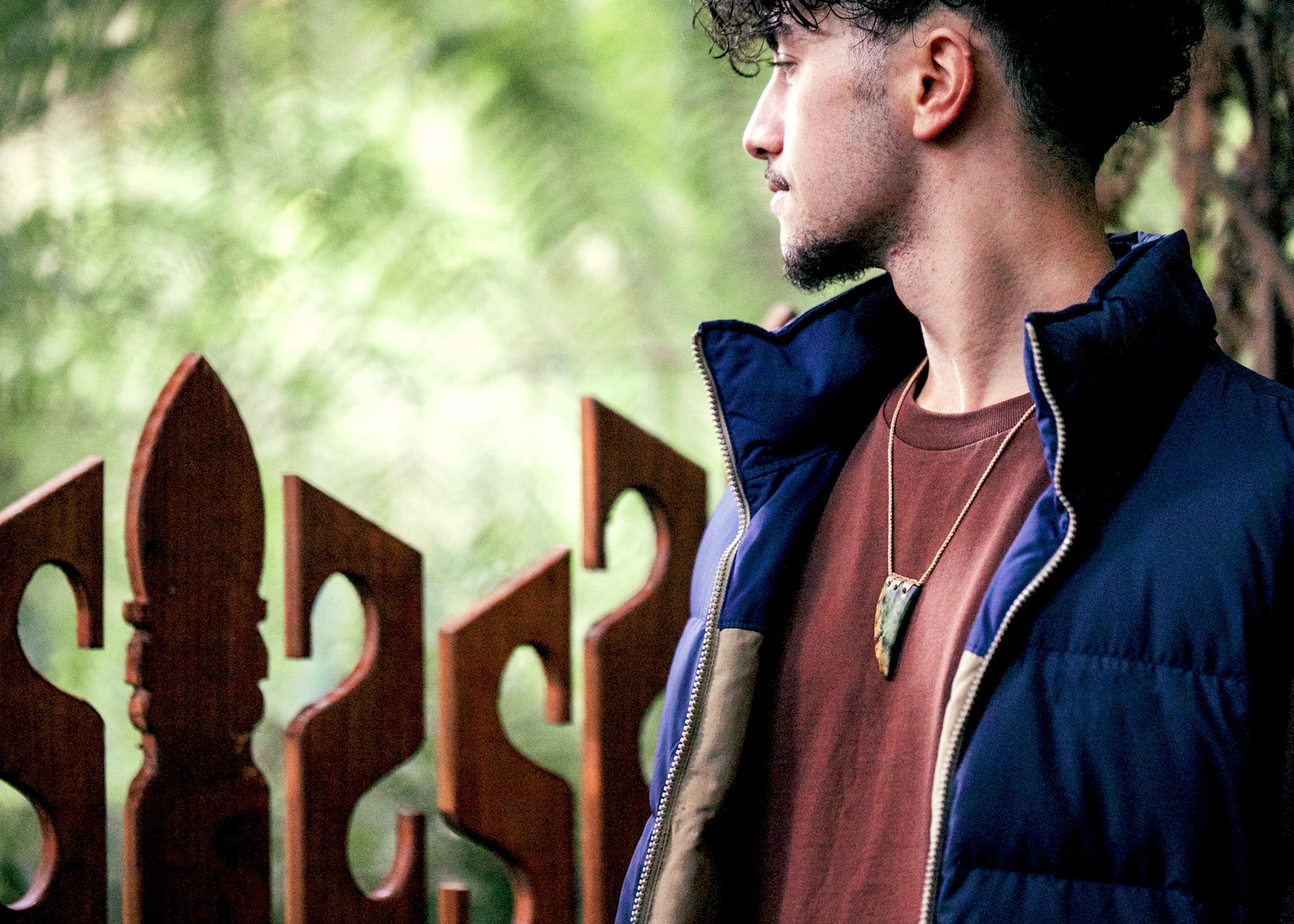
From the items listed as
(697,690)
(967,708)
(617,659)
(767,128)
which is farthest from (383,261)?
(967,708)

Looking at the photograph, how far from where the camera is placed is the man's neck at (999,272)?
106 centimetres

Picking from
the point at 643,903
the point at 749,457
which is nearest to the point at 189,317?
the point at 749,457

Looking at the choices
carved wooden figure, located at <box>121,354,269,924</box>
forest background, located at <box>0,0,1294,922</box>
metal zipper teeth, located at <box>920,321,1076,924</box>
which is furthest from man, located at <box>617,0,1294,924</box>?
forest background, located at <box>0,0,1294,922</box>

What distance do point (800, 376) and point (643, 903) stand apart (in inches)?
20.6

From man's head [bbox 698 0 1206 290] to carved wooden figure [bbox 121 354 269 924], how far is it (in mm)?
591

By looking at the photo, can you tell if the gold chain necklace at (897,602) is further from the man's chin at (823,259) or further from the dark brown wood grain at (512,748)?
the dark brown wood grain at (512,748)

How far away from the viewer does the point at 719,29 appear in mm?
1384

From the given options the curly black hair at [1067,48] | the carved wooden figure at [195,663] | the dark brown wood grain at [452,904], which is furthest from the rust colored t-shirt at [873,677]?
the carved wooden figure at [195,663]

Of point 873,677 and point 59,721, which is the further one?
point 59,721

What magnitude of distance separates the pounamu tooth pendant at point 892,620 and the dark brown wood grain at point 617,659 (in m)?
0.41

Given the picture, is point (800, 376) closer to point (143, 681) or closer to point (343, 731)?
point (343, 731)

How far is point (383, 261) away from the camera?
2076 millimetres

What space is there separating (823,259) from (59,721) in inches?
32.8

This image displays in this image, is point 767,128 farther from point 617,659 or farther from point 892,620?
point 617,659
